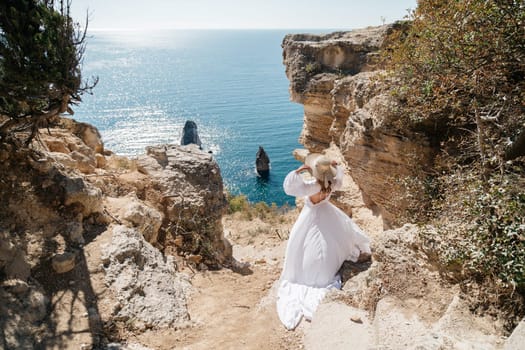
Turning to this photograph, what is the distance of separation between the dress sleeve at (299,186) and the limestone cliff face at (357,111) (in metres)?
2.73

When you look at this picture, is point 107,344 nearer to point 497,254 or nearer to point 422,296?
point 422,296

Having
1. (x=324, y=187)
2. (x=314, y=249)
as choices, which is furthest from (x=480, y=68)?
(x=314, y=249)

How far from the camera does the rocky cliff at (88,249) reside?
14.4 feet

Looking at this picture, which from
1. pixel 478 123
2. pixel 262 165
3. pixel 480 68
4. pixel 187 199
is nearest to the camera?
pixel 478 123

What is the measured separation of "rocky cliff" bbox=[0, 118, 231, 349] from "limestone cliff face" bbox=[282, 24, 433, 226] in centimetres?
443

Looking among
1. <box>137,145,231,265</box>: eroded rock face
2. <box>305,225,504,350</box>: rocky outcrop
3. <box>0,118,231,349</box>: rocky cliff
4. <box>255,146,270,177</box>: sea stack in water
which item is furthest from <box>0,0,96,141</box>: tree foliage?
<box>255,146,270,177</box>: sea stack in water

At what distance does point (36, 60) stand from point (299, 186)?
4441mm

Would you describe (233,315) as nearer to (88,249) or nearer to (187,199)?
(88,249)

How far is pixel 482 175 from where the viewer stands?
4598 millimetres

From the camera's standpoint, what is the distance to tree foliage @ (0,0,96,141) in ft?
15.5

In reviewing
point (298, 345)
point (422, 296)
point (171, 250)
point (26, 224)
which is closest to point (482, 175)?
point (422, 296)

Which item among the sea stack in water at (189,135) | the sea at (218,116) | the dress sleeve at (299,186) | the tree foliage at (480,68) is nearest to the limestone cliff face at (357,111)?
the tree foliage at (480,68)

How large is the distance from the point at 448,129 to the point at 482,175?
2.65 meters

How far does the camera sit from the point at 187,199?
867 centimetres
